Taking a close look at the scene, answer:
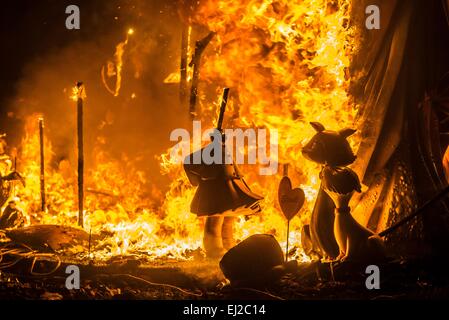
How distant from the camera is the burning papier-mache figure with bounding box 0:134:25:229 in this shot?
899 centimetres

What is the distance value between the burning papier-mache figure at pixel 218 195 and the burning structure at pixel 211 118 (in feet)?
1.38

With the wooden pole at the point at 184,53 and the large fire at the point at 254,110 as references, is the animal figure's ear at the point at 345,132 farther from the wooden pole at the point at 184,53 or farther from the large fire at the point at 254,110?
the wooden pole at the point at 184,53

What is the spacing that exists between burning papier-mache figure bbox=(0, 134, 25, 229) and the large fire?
53 cm

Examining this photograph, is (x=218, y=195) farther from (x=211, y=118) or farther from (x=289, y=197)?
(x=211, y=118)

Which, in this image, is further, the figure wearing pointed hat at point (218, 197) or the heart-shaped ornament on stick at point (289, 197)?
the figure wearing pointed hat at point (218, 197)

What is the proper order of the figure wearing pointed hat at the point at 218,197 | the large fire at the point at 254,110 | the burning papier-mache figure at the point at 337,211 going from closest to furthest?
1. the burning papier-mache figure at the point at 337,211
2. the figure wearing pointed hat at the point at 218,197
3. the large fire at the point at 254,110

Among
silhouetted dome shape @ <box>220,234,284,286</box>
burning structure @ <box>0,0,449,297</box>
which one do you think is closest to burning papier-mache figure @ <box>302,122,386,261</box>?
burning structure @ <box>0,0,449,297</box>

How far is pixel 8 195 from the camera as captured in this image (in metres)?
9.17

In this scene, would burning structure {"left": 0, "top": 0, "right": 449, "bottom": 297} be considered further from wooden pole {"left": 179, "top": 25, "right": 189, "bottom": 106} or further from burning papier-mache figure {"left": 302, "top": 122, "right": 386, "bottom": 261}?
burning papier-mache figure {"left": 302, "top": 122, "right": 386, "bottom": 261}

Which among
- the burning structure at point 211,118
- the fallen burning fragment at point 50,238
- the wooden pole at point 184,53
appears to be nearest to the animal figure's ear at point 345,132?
the burning structure at point 211,118

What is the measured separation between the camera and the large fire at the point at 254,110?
336 inches

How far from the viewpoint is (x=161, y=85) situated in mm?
11562
